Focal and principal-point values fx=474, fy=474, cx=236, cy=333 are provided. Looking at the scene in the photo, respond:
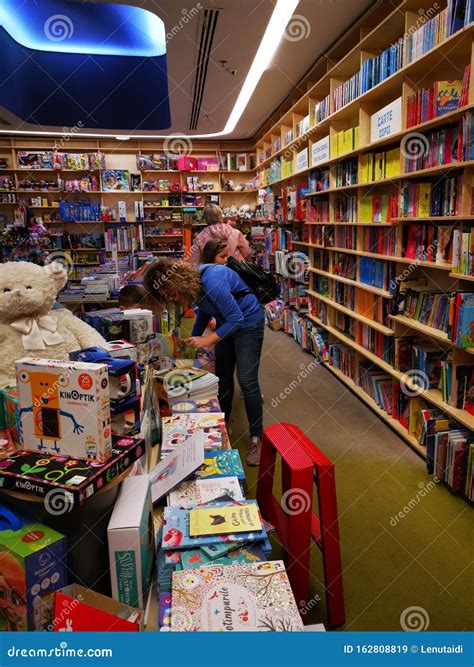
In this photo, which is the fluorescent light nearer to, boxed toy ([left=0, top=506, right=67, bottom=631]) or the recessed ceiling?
the recessed ceiling

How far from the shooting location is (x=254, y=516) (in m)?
1.36

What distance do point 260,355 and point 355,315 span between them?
955 mm

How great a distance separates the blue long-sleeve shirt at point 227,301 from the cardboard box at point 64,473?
141 cm

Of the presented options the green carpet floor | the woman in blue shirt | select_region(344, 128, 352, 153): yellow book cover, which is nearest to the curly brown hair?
the woman in blue shirt

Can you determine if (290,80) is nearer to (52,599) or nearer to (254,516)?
(254,516)

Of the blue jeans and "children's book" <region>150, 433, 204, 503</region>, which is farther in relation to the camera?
the blue jeans

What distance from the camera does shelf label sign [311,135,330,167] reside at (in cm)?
462

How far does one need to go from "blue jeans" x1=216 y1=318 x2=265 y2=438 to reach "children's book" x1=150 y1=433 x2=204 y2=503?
1164 millimetres

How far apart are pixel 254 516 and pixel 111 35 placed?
4229 mm

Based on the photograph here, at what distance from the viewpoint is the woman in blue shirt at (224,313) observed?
2373mm

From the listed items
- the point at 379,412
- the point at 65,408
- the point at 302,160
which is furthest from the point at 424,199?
the point at 302,160

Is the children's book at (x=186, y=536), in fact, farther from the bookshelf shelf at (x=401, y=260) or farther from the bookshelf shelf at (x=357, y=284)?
the bookshelf shelf at (x=357, y=284)

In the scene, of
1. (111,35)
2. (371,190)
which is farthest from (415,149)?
(111,35)

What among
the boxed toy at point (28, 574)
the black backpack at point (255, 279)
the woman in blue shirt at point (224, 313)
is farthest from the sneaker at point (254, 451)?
the boxed toy at point (28, 574)
